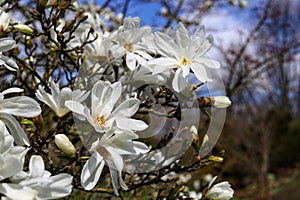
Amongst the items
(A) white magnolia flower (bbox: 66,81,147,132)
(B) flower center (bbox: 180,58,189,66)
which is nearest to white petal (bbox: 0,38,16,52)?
(A) white magnolia flower (bbox: 66,81,147,132)

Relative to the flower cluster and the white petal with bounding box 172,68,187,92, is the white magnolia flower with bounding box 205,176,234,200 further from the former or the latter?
the white petal with bounding box 172,68,187,92

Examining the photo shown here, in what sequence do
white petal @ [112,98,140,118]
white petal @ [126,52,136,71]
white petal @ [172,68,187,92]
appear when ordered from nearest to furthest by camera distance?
1. white petal @ [112,98,140,118]
2. white petal @ [172,68,187,92]
3. white petal @ [126,52,136,71]

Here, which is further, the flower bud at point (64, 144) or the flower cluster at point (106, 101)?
the flower bud at point (64, 144)

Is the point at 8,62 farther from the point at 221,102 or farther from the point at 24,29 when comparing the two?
the point at 221,102

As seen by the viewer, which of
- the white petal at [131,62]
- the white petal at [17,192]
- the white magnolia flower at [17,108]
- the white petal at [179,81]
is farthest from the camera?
the white petal at [131,62]

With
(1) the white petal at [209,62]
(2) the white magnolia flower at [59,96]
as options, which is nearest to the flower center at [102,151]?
(2) the white magnolia flower at [59,96]

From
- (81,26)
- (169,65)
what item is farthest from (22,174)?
(81,26)

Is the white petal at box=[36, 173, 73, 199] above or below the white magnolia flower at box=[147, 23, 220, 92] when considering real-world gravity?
below

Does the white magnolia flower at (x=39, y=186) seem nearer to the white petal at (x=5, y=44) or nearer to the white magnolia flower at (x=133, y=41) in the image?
the white petal at (x=5, y=44)
